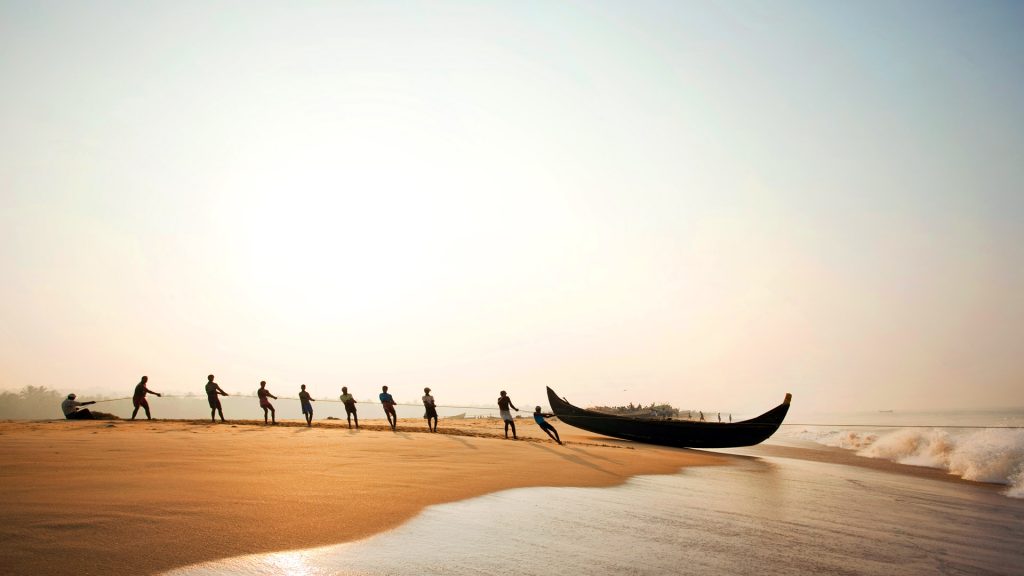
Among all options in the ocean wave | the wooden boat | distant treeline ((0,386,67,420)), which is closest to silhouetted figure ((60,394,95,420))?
the wooden boat

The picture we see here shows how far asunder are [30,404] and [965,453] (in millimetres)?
162817

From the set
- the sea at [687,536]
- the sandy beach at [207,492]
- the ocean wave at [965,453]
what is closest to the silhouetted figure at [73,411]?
the sandy beach at [207,492]

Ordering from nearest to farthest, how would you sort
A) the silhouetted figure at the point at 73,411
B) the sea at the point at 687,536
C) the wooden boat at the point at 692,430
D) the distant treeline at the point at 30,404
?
1. the sea at the point at 687,536
2. the silhouetted figure at the point at 73,411
3. the wooden boat at the point at 692,430
4. the distant treeline at the point at 30,404

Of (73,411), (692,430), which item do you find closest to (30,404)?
(73,411)

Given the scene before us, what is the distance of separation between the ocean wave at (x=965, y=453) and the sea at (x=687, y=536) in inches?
186

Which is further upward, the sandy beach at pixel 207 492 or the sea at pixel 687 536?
the sandy beach at pixel 207 492

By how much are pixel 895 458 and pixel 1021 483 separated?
357 inches

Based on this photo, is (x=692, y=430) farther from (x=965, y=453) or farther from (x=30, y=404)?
(x=30, y=404)

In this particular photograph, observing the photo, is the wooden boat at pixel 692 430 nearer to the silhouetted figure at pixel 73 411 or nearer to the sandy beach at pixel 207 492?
the sandy beach at pixel 207 492

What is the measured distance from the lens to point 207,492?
5.56 m

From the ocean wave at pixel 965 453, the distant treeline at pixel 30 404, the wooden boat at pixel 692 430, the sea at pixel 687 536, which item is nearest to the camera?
the sea at pixel 687 536

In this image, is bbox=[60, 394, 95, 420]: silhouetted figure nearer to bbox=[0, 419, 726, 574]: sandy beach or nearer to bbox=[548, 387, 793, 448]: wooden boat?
bbox=[0, 419, 726, 574]: sandy beach

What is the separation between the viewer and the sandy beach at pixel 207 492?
12.4 ft

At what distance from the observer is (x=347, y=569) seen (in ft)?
12.0
